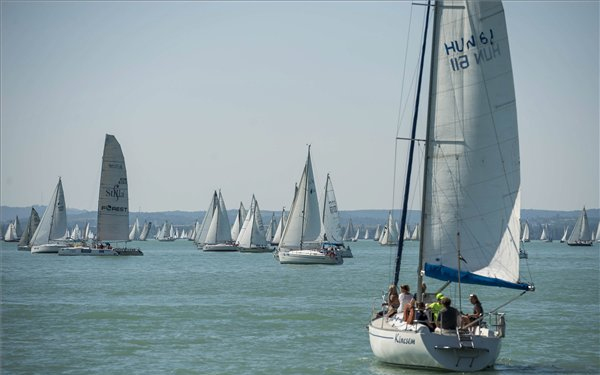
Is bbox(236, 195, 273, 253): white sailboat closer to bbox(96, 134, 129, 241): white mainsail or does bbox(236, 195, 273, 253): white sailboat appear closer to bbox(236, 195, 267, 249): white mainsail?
bbox(236, 195, 267, 249): white mainsail

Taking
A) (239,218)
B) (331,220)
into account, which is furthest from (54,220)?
(239,218)

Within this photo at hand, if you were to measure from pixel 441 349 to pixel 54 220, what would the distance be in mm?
80147

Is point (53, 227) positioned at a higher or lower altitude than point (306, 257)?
higher

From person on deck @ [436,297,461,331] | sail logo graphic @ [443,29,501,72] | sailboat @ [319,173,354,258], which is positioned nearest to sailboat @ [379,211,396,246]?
sailboat @ [319,173,354,258]

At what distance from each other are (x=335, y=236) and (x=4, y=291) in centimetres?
4243

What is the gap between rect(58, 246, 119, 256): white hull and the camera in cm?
9138

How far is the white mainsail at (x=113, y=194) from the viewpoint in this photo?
85.6 meters

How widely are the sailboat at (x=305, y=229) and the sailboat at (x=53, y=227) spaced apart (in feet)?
83.6

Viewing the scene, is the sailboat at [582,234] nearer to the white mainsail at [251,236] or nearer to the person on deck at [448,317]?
the white mainsail at [251,236]

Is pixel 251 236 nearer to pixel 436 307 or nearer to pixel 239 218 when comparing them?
pixel 239 218

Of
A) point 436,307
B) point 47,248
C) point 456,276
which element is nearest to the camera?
point 436,307

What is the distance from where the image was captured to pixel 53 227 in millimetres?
99625

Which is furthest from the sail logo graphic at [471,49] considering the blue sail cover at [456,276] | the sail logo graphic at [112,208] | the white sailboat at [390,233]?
the white sailboat at [390,233]

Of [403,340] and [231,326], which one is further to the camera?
[231,326]
